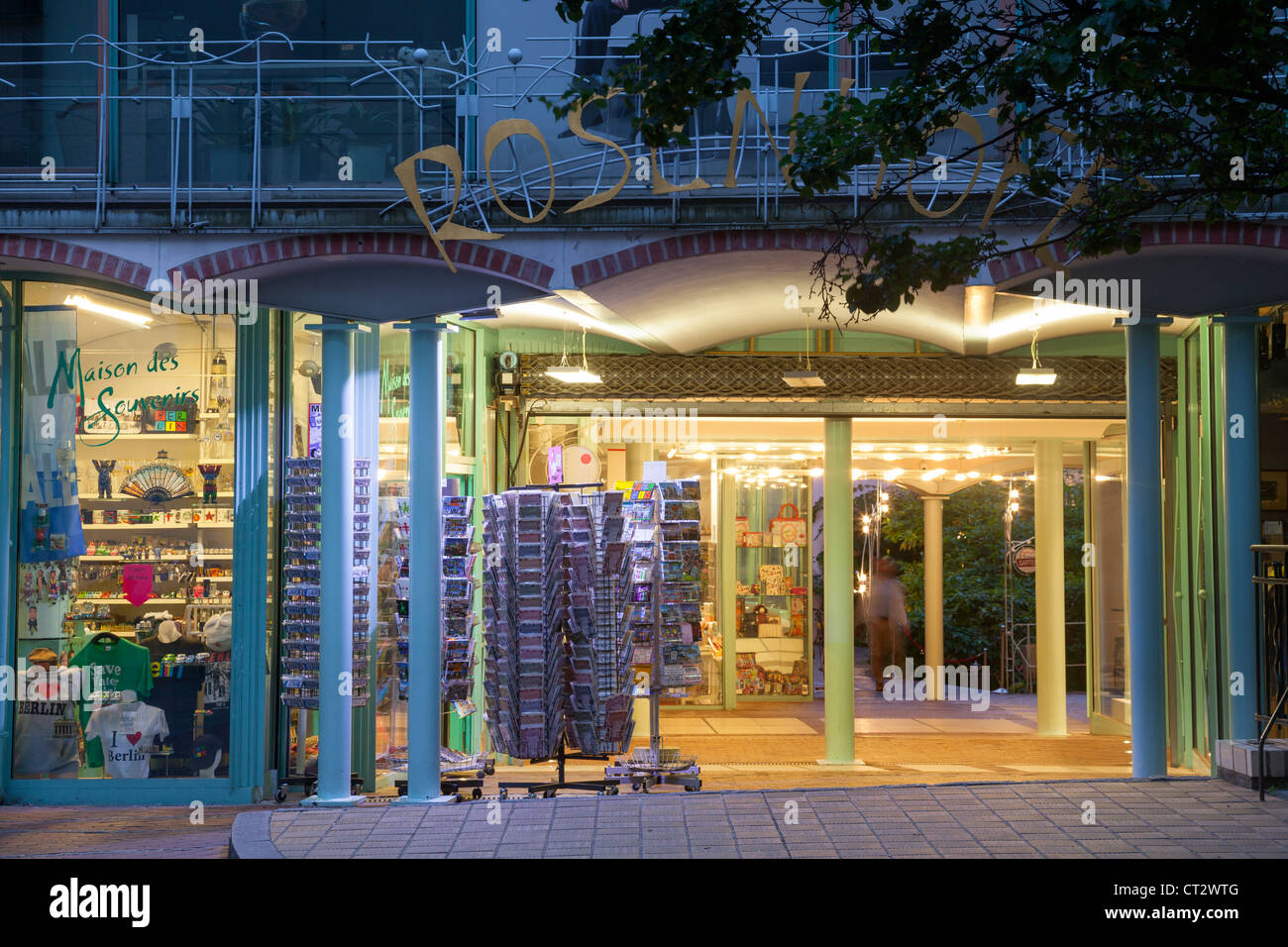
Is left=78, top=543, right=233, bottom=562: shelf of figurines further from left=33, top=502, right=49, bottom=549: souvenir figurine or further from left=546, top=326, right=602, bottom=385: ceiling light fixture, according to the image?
left=546, top=326, right=602, bottom=385: ceiling light fixture

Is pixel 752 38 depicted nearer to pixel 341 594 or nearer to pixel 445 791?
pixel 341 594

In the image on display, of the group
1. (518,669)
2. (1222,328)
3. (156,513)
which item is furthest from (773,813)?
(156,513)

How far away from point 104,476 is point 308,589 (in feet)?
Result: 6.38

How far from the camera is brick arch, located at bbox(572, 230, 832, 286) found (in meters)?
8.49

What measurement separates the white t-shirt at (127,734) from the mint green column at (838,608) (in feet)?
18.6

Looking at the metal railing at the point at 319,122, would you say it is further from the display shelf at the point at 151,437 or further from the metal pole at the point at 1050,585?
the metal pole at the point at 1050,585

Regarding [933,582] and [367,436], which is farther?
[933,582]

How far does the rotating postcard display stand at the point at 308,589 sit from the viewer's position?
948 centimetres

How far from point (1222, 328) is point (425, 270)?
552 centimetres

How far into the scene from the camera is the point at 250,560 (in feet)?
32.5

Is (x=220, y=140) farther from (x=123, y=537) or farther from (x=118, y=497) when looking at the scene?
(x=123, y=537)

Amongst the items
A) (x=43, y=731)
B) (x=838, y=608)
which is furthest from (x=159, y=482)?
(x=838, y=608)

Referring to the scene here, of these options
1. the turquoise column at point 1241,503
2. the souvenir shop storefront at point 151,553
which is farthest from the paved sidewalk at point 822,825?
the souvenir shop storefront at point 151,553
